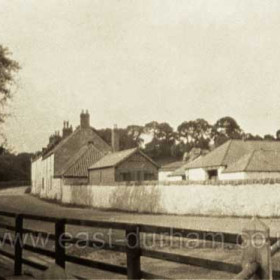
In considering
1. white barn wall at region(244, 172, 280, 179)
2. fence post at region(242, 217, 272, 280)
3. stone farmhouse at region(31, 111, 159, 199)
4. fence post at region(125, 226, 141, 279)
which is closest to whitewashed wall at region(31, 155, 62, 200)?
stone farmhouse at region(31, 111, 159, 199)

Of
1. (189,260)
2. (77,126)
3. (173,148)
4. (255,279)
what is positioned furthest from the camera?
(173,148)

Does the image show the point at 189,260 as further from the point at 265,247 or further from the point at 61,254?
the point at 61,254

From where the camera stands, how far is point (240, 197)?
90.6 ft

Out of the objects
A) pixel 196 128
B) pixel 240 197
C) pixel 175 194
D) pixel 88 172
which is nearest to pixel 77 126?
pixel 88 172

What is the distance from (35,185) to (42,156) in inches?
236

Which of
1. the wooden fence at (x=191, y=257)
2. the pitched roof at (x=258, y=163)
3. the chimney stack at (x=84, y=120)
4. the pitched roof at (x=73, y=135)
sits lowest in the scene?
the wooden fence at (x=191, y=257)

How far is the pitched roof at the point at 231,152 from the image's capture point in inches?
1933

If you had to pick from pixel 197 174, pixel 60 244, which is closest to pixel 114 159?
pixel 197 174

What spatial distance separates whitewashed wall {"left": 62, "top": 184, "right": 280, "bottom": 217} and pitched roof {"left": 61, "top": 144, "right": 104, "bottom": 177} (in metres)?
13.5

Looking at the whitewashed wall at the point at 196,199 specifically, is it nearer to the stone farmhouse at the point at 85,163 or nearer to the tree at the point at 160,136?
the stone farmhouse at the point at 85,163

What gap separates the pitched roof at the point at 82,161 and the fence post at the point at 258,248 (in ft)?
155

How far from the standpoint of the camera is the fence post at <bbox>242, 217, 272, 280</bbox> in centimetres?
405

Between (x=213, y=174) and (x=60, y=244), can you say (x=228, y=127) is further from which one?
(x=60, y=244)

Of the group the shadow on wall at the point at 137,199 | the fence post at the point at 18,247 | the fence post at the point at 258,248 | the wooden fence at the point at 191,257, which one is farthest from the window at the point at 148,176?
the fence post at the point at 258,248
